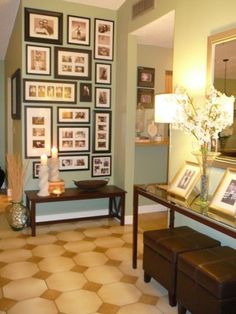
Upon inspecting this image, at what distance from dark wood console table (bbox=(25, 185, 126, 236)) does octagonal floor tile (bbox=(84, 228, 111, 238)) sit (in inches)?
12.1

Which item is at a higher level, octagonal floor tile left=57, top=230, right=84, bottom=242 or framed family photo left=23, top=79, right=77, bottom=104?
framed family photo left=23, top=79, right=77, bottom=104

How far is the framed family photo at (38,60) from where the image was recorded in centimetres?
385

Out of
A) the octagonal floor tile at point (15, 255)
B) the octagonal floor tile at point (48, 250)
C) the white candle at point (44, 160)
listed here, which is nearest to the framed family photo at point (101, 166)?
the white candle at point (44, 160)

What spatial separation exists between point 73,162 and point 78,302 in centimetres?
212

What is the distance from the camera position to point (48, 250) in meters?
3.33

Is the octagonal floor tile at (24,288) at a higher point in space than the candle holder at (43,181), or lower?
lower

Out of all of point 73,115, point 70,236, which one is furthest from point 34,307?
point 73,115

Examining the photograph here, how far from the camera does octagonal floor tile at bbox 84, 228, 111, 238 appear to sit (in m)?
3.80

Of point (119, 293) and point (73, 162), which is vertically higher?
point (73, 162)

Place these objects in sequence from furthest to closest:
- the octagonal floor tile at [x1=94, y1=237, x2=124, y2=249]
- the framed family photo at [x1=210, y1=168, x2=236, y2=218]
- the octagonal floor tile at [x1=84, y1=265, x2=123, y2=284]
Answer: the octagonal floor tile at [x1=94, y1=237, x2=124, y2=249] → the octagonal floor tile at [x1=84, y1=265, x2=123, y2=284] → the framed family photo at [x1=210, y1=168, x2=236, y2=218]

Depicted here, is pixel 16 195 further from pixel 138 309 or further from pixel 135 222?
pixel 138 309

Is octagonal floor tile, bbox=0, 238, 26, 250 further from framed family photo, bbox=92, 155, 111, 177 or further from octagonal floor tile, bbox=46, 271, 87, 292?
framed family photo, bbox=92, 155, 111, 177

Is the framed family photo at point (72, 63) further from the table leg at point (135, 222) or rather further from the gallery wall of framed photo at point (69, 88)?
Answer: the table leg at point (135, 222)

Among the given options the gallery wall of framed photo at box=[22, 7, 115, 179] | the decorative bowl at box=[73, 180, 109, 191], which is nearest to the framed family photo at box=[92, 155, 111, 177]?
the gallery wall of framed photo at box=[22, 7, 115, 179]
